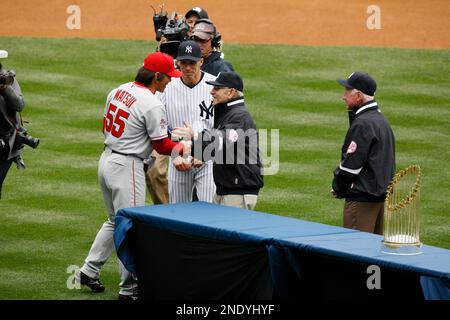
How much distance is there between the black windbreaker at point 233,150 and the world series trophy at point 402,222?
1.44 meters

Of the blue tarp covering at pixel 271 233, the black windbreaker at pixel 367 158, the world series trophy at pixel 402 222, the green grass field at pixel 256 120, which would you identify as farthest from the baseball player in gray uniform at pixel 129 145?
the world series trophy at pixel 402 222

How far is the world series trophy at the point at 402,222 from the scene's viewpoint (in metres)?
6.03

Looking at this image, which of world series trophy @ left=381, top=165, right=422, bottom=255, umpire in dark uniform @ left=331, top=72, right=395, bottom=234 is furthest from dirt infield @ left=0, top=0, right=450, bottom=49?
world series trophy @ left=381, top=165, right=422, bottom=255

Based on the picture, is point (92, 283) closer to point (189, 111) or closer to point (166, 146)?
point (166, 146)

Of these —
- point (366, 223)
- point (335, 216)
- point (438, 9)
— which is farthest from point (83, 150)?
point (438, 9)

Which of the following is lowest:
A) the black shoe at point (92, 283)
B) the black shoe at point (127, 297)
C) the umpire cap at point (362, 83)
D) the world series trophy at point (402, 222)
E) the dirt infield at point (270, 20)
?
the black shoe at point (127, 297)

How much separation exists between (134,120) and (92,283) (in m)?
1.33

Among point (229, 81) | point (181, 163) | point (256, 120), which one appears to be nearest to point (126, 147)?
point (181, 163)

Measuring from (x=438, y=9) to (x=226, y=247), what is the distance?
1466 centimetres

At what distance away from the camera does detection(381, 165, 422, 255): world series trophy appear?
19.8 ft

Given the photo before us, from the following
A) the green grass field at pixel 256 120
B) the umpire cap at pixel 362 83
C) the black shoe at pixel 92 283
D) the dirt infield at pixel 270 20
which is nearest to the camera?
the umpire cap at pixel 362 83

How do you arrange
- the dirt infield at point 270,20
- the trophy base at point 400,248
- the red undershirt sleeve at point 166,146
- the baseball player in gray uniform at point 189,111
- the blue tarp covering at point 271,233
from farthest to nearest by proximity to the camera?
the dirt infield at point 270,20
the baseball player in gray uniform at point 189,111
the red undershirt sleeve at point 166,146
the trophy base at point 400,248
the blue tarp covering at point 271,233

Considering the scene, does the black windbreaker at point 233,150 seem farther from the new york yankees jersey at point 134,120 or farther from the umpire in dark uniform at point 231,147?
the new york yankees jersey at point 134,120
